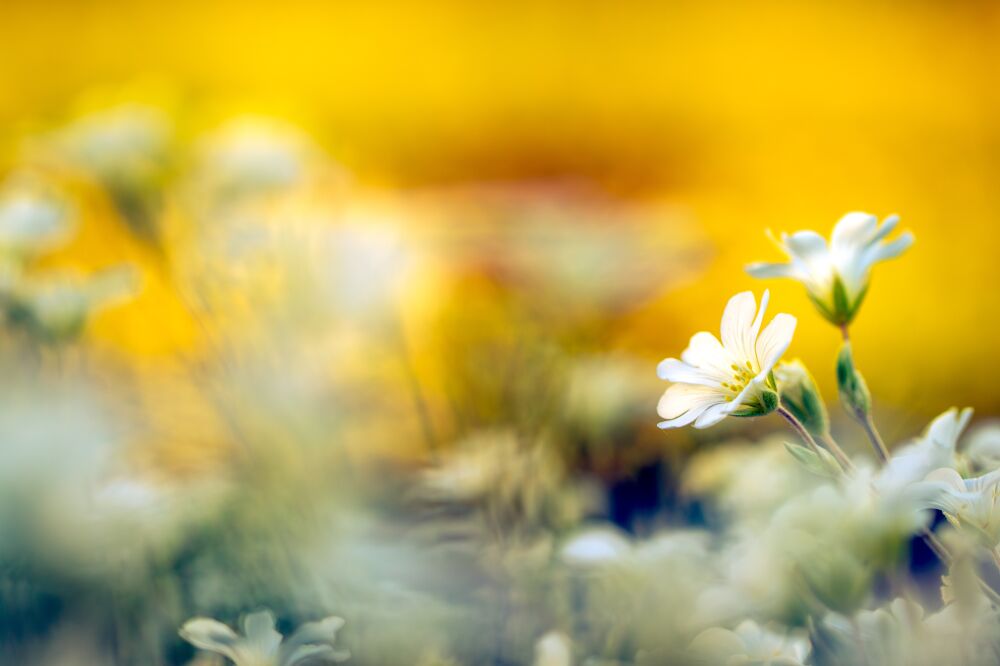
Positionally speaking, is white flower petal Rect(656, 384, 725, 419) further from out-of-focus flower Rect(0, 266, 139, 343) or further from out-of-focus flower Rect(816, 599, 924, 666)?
out-of-focus flower Rect(0, 266, 139, 343)

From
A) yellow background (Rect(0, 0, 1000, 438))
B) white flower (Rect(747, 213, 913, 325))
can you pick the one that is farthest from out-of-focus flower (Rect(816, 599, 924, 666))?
yellow background (Rect(0, 0, 1000, 438))

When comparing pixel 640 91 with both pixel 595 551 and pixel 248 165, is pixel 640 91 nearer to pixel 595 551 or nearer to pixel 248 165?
pixel 248 165

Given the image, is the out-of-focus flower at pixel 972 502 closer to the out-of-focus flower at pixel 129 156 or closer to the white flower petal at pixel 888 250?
the white flower petal at pixel 888 250

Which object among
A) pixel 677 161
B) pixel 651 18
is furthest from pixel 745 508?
pixel 651 18

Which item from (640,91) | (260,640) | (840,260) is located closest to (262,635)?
(260,640)

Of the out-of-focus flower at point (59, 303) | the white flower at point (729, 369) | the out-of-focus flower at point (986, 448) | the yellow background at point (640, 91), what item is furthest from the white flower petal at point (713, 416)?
the yellow background at point (640, 91)

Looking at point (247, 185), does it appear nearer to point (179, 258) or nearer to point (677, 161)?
point (179, 258)
